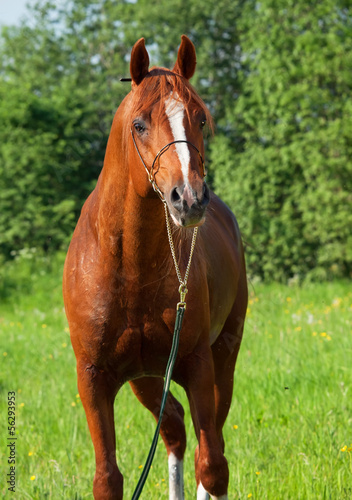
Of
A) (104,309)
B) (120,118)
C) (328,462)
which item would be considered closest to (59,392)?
(328,462)

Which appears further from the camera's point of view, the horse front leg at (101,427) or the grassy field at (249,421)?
the grassy field at (249,421)

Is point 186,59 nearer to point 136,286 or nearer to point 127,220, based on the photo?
point 127,220

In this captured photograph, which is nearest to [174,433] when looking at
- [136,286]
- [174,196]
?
[136,286]

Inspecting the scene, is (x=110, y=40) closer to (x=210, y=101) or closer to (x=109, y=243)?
(x=210, y=101)

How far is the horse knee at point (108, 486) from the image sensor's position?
9.30 ft

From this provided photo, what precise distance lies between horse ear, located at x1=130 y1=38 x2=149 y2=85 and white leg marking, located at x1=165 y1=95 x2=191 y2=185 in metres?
0.26

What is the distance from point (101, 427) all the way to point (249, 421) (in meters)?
2.10

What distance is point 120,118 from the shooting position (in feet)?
9.07

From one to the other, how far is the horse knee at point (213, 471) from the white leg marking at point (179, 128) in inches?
55.1

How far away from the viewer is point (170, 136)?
7.84 feet

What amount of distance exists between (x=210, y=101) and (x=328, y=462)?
60.2 feet

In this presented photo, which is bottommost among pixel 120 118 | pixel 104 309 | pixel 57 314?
pixel 57 314

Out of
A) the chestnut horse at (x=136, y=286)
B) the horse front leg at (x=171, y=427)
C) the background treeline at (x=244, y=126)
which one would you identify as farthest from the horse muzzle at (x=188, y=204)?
the background treeline at (x=244, y=126)

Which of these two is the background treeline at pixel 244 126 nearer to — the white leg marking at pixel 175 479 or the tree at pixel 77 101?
the tree at pixel 77 101
